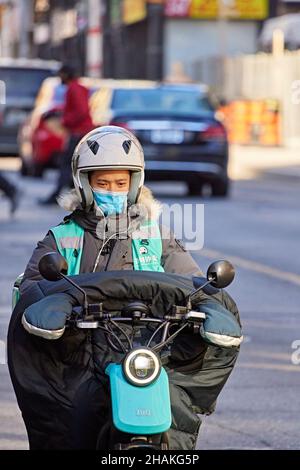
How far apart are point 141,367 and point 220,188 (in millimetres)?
18188

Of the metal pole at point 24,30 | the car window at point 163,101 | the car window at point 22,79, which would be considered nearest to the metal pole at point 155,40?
the metal pole at point 24,30

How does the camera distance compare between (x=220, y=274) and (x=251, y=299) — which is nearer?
(x=220, y=274)

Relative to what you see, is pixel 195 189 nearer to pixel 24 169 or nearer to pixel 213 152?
pixel 213 152

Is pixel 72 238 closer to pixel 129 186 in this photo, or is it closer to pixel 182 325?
pixel 129 186

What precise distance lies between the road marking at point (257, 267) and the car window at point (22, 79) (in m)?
17.4

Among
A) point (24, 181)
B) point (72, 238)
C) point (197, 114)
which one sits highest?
point (72, 238)

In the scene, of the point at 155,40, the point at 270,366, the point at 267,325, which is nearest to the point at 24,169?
the point at 267,325

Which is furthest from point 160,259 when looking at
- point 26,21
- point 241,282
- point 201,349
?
point 26,21

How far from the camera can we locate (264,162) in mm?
32406

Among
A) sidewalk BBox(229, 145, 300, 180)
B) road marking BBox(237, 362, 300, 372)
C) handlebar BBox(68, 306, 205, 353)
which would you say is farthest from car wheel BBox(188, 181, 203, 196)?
handlebar BBox(68, 306, 205, 353)

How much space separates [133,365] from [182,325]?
11.2 inches

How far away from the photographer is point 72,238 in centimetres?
541

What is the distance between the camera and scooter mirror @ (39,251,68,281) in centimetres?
489

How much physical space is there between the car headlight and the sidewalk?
23.9 metres
